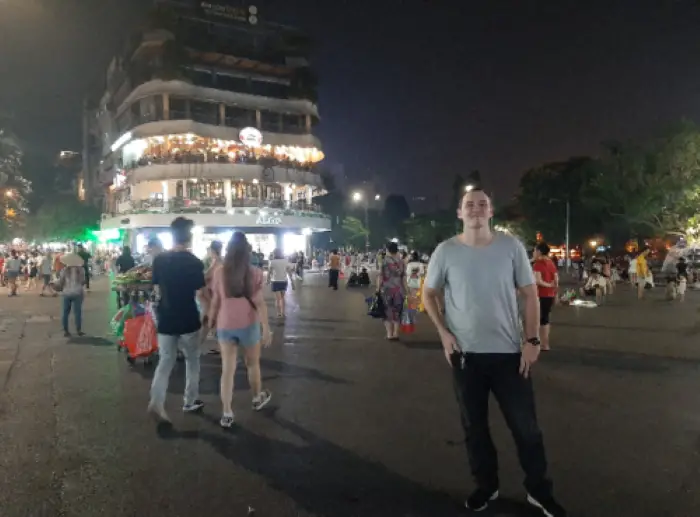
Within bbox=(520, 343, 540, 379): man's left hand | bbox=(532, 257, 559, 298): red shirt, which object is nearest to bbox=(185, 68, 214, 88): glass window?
bbox=(532, 257, 559, 298): red shirt

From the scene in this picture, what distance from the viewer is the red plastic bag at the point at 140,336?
28.5 ft

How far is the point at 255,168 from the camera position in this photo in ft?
Answer: 188

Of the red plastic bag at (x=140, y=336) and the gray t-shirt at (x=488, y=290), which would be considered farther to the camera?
the red plastic bag at (x=140, y=336)

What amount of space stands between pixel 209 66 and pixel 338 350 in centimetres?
5385

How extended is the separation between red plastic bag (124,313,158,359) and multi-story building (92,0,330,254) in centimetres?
4485

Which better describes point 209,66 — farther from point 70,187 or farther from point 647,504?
point 647,504

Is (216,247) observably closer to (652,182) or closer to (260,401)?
(260,401)

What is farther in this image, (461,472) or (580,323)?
(580,323)

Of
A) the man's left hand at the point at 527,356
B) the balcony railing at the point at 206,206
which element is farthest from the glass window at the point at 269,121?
the man's left hand at the point at 527,356

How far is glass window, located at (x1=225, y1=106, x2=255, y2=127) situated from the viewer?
5900 cm

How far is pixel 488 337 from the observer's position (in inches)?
155

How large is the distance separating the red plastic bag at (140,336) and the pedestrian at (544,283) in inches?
232

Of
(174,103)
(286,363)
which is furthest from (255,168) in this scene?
(286,363)

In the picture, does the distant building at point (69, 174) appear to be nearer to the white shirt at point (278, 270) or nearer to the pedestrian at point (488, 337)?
the white shirt at point (278, 270)
